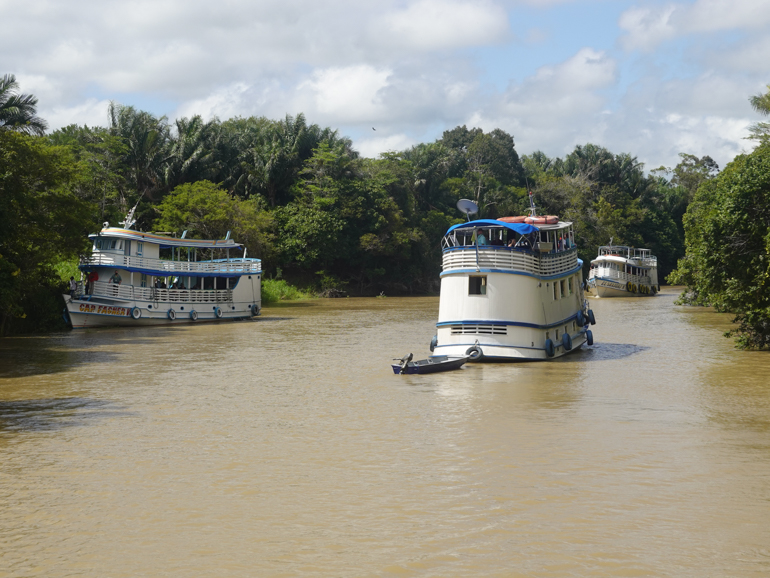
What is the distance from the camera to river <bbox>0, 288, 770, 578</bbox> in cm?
840

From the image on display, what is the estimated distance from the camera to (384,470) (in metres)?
11.7

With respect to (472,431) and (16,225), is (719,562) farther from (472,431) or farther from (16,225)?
(16,225)

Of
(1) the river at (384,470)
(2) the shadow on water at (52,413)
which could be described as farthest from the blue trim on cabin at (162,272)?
(2) the shadow on water at (52,413)

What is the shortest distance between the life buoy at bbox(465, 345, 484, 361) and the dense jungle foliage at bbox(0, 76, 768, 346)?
607 inches

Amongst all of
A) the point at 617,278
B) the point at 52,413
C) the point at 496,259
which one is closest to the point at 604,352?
the point at 496,259

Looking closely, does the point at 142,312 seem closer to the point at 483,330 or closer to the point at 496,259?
the point at 483,330

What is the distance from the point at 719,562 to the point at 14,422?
1298 cm

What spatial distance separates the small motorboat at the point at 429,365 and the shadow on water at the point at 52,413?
756 centimetres

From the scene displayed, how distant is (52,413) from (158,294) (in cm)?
2304

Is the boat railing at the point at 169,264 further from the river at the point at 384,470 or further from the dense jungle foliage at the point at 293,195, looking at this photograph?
the river at the point at 384,470

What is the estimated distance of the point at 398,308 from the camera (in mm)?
51750

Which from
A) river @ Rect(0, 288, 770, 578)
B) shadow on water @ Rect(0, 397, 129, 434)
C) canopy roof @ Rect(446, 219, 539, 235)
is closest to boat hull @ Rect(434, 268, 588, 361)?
river @ Rect(0, 288, 770, 578)

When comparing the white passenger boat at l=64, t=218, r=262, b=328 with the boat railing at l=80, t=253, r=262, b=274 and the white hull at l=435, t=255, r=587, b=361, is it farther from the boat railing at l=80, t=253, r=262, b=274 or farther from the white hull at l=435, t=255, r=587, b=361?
the white hull at l=435, t=255, r=587, b=361

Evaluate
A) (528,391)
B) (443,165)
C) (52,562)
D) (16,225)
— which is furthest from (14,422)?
(443,165)
